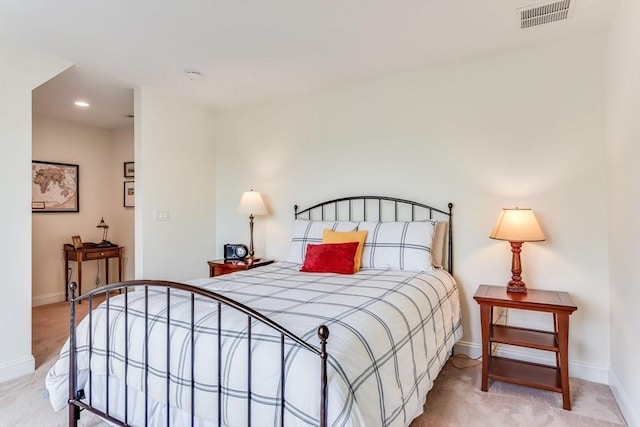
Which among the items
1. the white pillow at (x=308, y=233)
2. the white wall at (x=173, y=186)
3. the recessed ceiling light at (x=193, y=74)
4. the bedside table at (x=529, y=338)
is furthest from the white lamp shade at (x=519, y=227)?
the white wall at (x=173, y=186)

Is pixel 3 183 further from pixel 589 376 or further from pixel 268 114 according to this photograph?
pixel 589 376

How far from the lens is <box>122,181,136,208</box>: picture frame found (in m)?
5.24

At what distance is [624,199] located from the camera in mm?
2145

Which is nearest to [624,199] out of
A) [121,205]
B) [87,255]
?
[87,255]

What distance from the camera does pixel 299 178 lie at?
391 centimetres

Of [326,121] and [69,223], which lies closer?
[326,121]

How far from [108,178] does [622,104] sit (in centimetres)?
586

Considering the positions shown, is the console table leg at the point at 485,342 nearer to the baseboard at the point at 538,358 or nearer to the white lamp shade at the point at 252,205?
the baseboard at the point at 538,358

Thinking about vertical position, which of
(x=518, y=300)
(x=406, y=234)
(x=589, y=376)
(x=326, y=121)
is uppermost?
(x=326, y=121)

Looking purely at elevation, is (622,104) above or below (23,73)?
below

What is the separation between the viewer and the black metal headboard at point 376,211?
3.13 m

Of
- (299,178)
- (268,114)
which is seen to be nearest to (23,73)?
(268,114)

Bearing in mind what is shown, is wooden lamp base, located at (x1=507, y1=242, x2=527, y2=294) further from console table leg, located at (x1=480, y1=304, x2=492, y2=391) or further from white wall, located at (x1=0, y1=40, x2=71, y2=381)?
white wall, located at (x1=0, y1=40, x2=71, y2=381)

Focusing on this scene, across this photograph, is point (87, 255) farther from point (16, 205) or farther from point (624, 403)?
point (624, 403)
